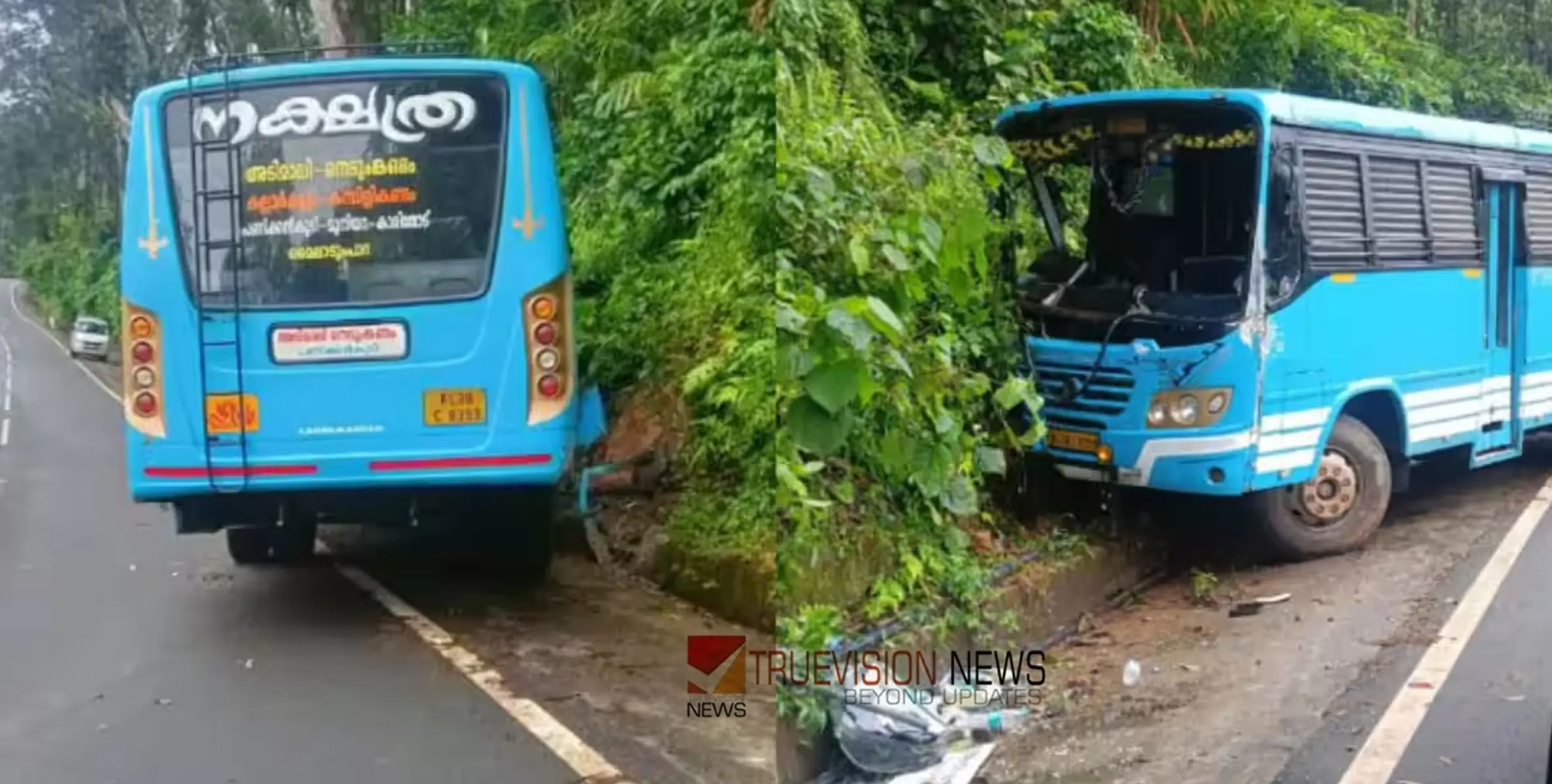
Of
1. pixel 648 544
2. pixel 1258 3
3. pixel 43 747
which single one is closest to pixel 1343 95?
pixel 1258 3

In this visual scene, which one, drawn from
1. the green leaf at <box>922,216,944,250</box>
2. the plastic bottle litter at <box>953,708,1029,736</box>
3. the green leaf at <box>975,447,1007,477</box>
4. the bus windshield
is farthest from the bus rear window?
Result: the bus windshield

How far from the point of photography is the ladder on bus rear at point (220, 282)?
5645 millimetres

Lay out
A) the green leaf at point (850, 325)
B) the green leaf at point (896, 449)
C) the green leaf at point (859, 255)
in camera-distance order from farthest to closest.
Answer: the green leaf at point (896, 449)
the green leaf at point (859, 255)
the green leaf at point (850, 325)

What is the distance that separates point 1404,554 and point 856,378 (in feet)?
12.8

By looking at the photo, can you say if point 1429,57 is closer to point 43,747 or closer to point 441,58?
point 441,58

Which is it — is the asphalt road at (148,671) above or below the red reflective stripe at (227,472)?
below

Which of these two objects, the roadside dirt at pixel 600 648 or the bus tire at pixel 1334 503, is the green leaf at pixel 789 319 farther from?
Result: the bus tire at pixel 1334 503

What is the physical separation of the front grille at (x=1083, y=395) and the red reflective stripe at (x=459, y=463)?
2428 mm

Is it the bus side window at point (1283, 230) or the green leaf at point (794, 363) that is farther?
the bus side window at point (1283, 230)

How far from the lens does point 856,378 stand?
4770 mm

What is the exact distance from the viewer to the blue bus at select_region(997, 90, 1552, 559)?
262 inches

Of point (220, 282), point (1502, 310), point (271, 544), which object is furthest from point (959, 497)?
point (1502, 310)

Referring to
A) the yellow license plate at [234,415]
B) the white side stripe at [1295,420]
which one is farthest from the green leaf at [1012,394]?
the yellow license plate at [234,415]

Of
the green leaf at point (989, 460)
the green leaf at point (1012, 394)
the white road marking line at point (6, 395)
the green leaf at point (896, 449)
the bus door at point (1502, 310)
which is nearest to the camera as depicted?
the white road marking line at point (6, 395)
